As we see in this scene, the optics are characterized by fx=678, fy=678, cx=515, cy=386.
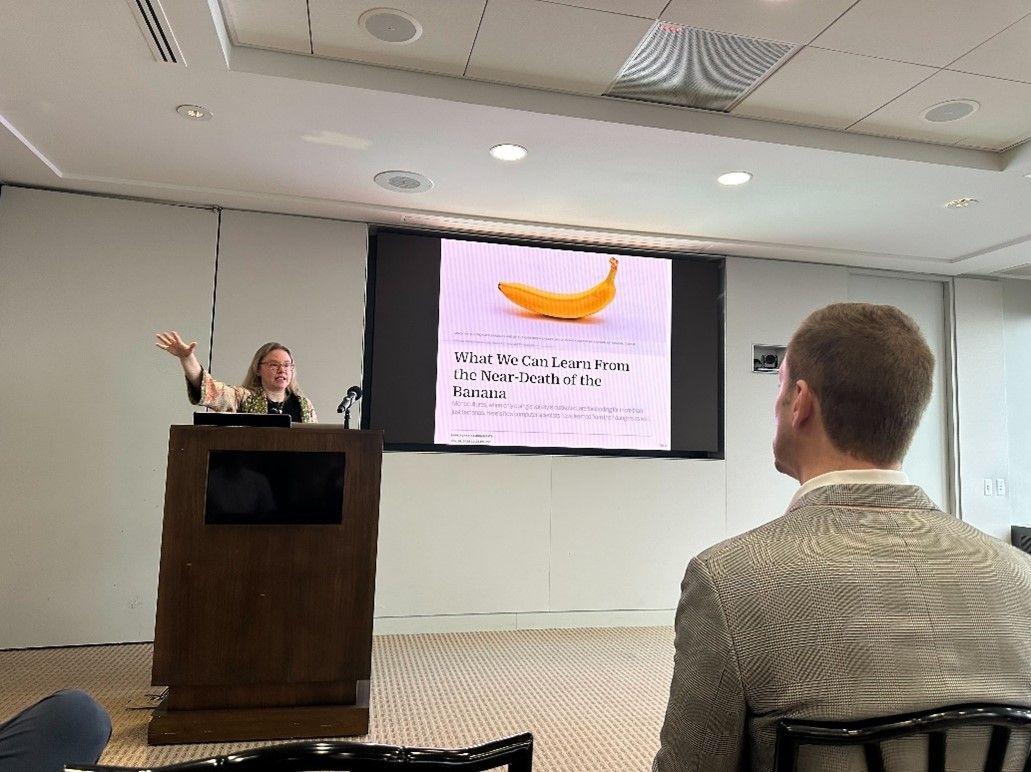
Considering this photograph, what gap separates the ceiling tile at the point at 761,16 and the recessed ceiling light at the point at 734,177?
3.20 ft

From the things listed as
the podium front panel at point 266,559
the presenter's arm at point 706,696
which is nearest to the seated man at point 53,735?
the presenter's arm at point 706,696

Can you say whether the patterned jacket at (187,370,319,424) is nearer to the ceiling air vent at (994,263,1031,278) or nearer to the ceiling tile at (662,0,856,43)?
the ceiling tile at (662,0,856,43)

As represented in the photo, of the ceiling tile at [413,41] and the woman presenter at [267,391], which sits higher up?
the ceiling tile at [413,41]

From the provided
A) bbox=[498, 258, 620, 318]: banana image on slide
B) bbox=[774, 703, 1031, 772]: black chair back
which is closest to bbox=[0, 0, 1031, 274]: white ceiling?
bbox=[498, 258, 620, 318]: banana image on slide

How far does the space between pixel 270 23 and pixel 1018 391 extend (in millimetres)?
5859

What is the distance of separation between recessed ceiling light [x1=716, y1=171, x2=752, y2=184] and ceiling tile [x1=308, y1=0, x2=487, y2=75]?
59.5 inches

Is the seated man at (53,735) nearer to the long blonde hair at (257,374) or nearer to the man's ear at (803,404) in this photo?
the man's ear at (803,404)

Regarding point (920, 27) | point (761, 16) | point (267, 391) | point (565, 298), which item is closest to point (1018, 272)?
point (565, 298)

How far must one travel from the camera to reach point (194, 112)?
2982 millimetres

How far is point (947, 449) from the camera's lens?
523 centimetres

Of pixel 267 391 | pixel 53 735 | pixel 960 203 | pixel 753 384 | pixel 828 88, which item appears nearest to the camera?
pixel 53 735

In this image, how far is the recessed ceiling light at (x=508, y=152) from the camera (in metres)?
3.26

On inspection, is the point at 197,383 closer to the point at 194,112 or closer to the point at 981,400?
the point at 194,112

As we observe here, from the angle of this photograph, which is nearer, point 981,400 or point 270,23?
point 270,23
